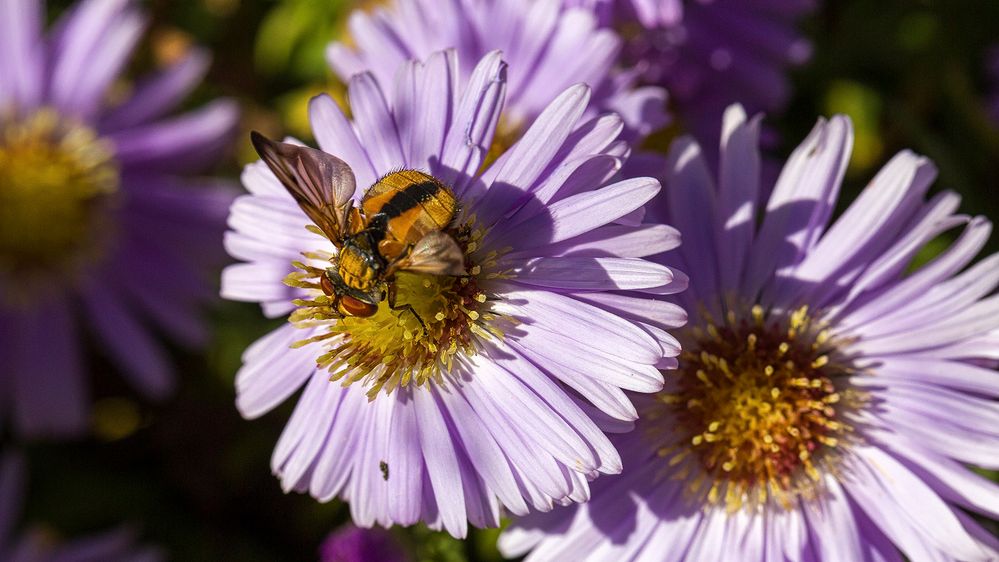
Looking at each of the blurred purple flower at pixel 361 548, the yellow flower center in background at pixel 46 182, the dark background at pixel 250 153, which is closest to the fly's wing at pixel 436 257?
the blurred purple flower at pixel 361 548

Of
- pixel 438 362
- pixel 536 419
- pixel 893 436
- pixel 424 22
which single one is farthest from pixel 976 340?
pixel 424 22

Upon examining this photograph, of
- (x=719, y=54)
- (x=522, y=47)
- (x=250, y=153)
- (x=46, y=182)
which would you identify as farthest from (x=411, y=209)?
(x=46, y=182)

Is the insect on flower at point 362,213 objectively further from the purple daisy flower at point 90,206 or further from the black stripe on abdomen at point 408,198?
the purple daisy flower at point 90,206

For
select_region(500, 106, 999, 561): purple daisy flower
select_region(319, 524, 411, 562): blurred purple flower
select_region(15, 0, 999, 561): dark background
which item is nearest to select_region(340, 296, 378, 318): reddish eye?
select_region(500, 106, 999, 561): purple daisy flower

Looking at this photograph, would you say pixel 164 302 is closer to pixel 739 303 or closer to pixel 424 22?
pixel 424 22

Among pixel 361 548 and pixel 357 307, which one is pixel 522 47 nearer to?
pixel 357 307

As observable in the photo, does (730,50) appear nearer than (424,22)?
No
